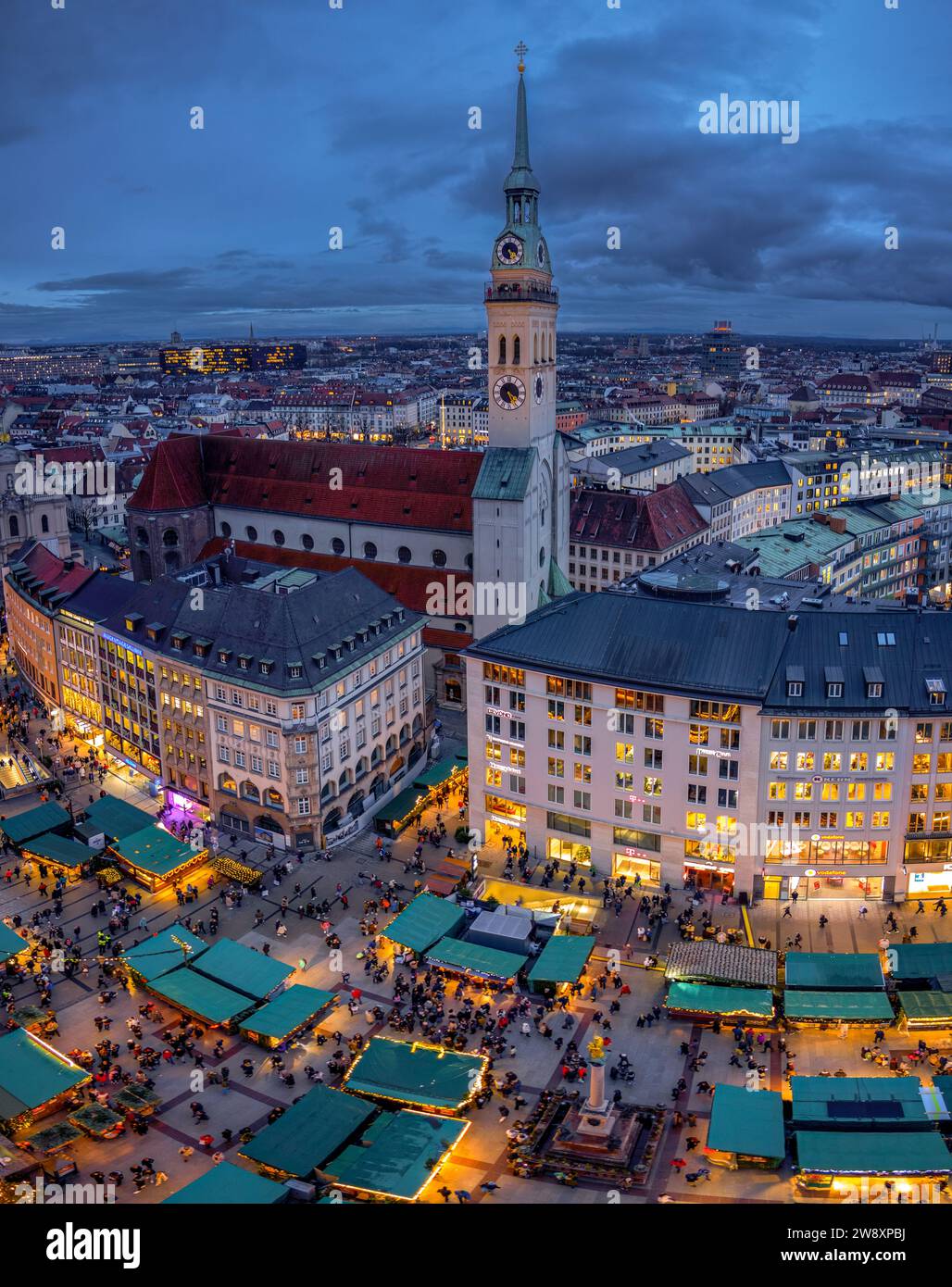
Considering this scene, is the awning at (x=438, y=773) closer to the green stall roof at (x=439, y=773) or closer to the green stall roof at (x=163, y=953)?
the green stall roof at (x=439, y=773)

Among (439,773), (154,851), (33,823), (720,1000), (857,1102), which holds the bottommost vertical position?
(857,1102)

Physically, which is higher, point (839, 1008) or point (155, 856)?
point (155, 856)

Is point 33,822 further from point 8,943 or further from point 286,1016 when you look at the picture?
point 286,1016

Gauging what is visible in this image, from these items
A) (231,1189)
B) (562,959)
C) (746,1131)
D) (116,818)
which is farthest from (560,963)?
(116,818)

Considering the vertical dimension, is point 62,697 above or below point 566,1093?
above

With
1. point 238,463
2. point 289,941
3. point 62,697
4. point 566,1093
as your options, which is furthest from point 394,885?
point 238,463

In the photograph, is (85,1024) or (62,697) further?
(62,697)
